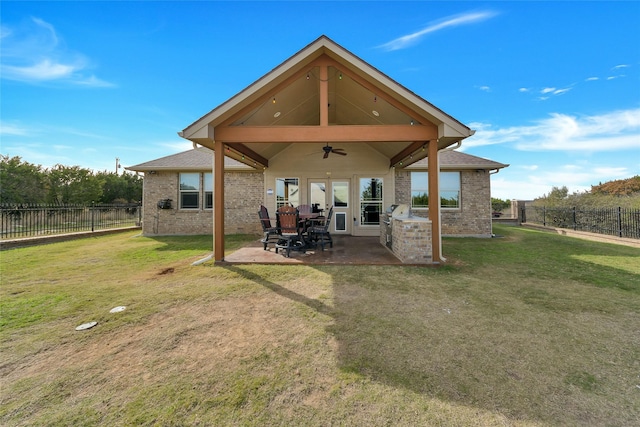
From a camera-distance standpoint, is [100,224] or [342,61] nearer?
[342,61]

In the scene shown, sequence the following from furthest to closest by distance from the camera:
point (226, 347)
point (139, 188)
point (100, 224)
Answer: point (139, 188) < point (100, 224) < point (226, 347)

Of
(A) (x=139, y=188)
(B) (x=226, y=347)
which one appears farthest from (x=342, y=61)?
(A) (x=139, y=188)

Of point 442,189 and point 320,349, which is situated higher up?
point 442,189

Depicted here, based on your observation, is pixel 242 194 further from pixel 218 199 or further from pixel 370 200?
pixel 370 200

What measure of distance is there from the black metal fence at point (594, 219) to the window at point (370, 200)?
8367 millimetres

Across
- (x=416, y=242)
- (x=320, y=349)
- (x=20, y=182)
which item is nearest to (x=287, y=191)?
(x=416, y=242)

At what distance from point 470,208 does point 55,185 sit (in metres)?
32.7

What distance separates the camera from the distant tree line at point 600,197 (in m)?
10.6

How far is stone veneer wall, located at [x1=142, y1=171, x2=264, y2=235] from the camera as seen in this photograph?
10609 mm

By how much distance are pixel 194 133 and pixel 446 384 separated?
6.08m

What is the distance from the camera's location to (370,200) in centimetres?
1004

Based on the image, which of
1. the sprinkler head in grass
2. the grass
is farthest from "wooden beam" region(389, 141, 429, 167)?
the sprinkler head in grass

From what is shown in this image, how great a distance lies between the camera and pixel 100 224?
37.4ft

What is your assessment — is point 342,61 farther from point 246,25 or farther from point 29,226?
point 29,226
